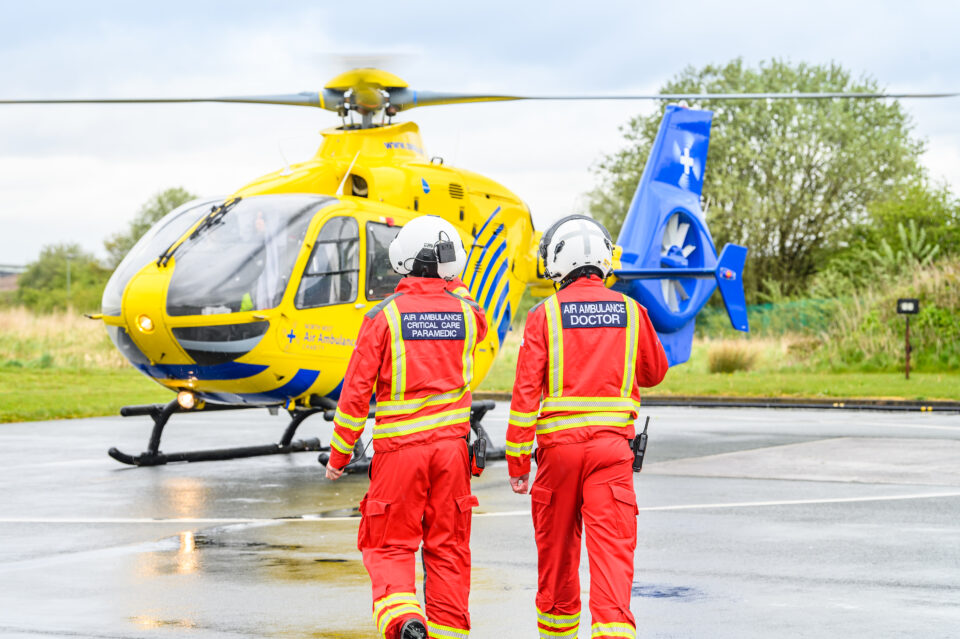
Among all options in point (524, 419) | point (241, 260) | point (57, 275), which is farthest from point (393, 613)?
point (57, 275)

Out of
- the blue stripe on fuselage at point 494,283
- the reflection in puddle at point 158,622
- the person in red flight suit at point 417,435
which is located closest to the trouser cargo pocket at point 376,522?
the person in red flight suit at point 417,435

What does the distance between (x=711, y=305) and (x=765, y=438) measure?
31753 millimetres

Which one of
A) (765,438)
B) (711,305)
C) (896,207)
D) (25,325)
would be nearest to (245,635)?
(765,438)

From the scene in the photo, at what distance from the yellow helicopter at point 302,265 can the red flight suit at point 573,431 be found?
19.2 ft

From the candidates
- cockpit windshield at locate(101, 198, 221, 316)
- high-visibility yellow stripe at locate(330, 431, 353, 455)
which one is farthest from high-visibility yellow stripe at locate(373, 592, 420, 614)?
cockpit windshield at locate(101, 198, 221, 316)

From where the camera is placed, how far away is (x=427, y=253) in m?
5.77

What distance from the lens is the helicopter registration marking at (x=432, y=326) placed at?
5.60 meters

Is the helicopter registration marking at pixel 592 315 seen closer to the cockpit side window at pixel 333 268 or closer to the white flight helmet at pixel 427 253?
the white flight helmet at pixel 427 253

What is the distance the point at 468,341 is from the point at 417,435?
1.76 ft

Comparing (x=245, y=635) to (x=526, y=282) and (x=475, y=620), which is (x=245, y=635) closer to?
(x=475, y=620)

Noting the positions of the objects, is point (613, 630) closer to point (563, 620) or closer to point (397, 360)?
point (563, 620)

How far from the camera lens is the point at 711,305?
47.1m

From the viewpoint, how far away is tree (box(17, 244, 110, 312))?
193 feet

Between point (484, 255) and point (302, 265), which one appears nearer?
point (302, 265)
